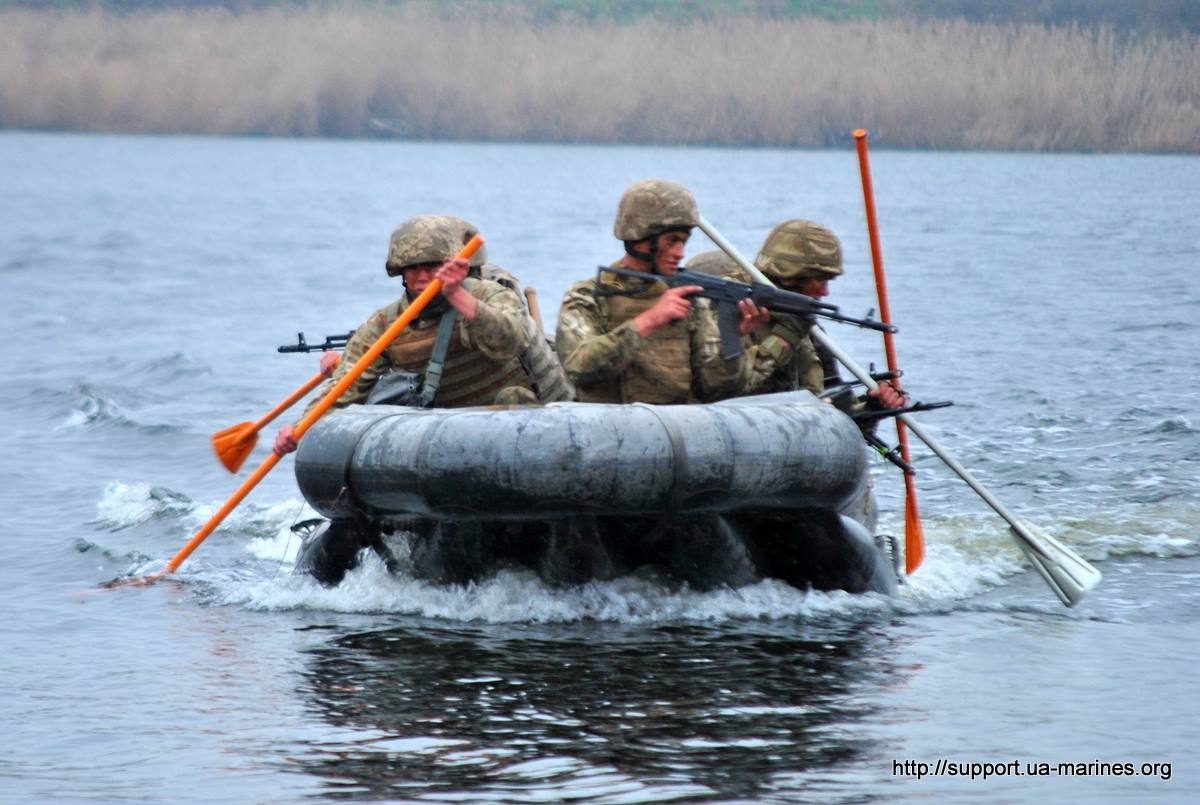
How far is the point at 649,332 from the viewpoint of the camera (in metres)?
9.05

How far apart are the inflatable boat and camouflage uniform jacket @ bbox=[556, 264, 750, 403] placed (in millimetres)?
382

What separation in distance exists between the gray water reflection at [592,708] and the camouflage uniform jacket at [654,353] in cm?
113

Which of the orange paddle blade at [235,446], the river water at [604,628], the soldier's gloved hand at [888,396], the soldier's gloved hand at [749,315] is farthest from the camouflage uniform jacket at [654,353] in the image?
the orange paddle blade at [235,446]

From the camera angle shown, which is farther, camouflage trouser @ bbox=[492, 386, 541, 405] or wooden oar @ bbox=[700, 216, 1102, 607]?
wooden oar @ bbox=[700, 216, 1102, 607]

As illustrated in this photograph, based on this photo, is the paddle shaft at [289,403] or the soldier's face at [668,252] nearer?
the soldier's face at [668,252]

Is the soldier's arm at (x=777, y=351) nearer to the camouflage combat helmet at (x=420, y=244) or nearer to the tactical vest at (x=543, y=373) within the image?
the tactical vest at (x=543, y=373)

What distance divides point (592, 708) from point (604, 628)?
1.38 metres

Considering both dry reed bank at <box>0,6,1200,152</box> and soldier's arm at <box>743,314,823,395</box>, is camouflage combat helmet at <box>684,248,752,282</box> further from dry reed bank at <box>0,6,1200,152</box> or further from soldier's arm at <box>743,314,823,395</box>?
dry reed bank at <box>0,6,1200,152</box>

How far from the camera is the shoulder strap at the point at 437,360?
9.33m

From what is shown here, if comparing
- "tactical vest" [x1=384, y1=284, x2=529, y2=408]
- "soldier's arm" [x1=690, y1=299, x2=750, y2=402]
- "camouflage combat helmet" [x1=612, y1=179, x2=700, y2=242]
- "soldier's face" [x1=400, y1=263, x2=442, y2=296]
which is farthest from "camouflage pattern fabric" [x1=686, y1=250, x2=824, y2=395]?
"soldier's face" [x1=400, y1=263, x2=442, y2=296]

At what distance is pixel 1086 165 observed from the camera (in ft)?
208

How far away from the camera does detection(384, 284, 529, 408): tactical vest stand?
964 cm

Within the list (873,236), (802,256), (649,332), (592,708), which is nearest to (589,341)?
(649,332)

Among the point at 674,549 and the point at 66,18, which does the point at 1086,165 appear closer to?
the point at 66,18
